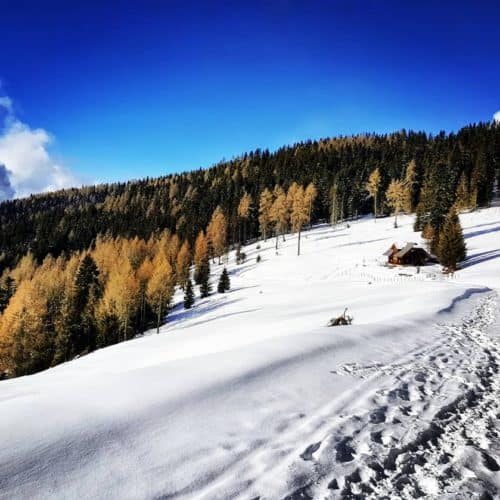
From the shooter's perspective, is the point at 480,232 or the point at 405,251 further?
the point at 480,232

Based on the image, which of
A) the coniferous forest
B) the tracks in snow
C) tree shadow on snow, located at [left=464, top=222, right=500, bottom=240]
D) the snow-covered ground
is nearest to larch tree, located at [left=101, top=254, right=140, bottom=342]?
the coniferous forest

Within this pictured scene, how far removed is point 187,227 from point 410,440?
94359 mm

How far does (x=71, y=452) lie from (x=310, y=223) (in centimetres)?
9518

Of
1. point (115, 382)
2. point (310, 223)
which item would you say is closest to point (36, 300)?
point (115, 382)

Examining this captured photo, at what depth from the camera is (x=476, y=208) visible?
81.6 metres

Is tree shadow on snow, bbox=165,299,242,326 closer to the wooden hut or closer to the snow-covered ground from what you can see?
the wooden hut

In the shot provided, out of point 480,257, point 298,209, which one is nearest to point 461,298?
point 480,257

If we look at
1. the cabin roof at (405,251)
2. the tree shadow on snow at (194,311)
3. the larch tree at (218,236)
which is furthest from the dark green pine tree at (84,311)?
the cabin roof at (405,251)

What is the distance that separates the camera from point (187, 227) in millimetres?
97438

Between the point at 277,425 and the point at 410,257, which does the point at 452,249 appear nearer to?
the point at 410,257

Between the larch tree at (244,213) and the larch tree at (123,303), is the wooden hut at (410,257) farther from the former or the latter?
the larch tree at (244,213)

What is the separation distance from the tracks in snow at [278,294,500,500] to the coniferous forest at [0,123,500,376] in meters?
40.0

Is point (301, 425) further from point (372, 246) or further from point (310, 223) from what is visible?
point (310, 223)

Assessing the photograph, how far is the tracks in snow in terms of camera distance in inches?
186
